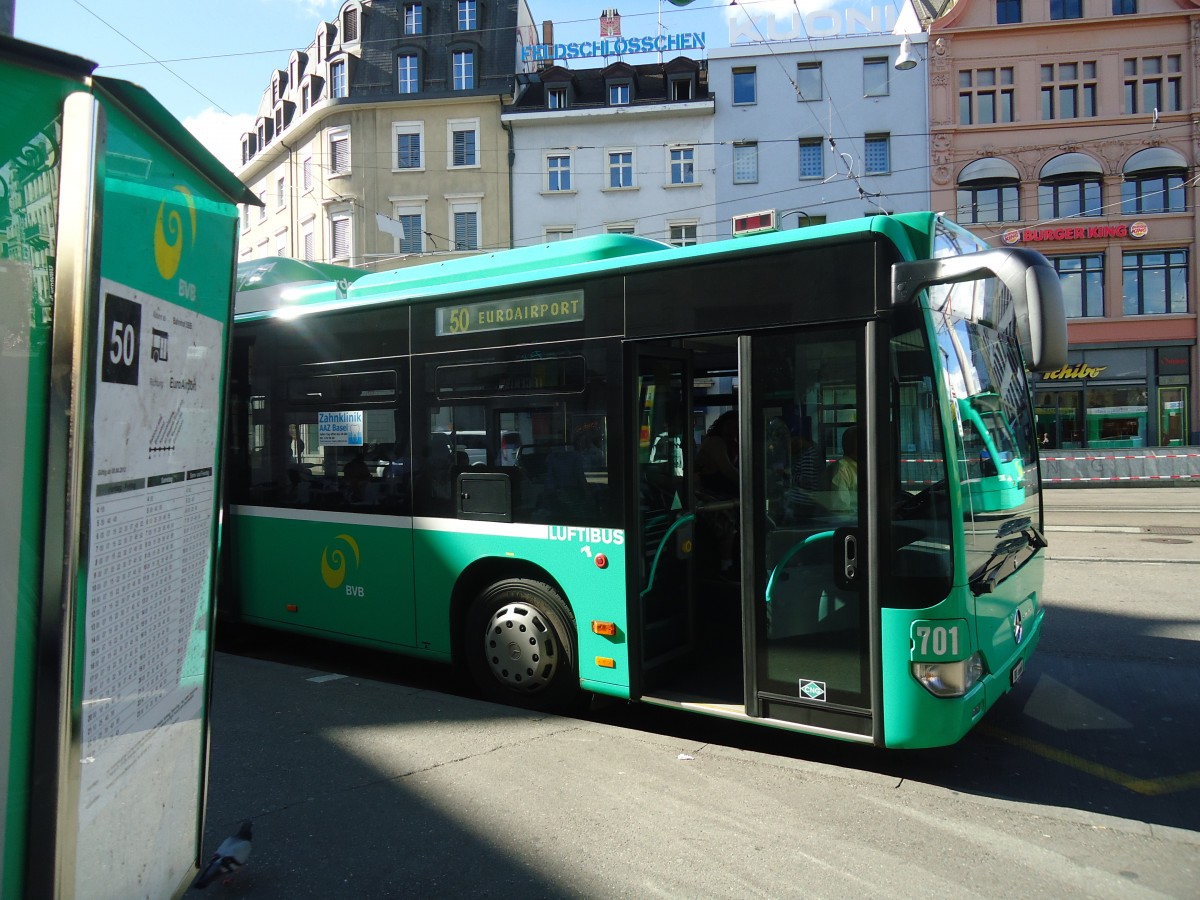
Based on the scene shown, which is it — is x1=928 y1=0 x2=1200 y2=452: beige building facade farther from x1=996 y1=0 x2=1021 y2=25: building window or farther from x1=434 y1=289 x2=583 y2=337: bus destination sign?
x1=434 y1=289 x2=583 y2=337: bus destination sign

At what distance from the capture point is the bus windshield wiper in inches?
183

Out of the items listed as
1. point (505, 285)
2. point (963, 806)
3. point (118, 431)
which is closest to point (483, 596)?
point (505, 285)

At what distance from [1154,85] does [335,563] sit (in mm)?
36343

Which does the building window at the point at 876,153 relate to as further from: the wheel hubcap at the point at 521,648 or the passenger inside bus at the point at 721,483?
the wheel hubcap at the point at 521,648

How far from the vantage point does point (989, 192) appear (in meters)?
33.5

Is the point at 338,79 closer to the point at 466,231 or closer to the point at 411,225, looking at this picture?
the point at 411,225

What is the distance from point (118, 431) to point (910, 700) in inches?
146

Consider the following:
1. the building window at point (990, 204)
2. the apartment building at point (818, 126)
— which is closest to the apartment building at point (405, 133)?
the apartment building at point (818, 126)

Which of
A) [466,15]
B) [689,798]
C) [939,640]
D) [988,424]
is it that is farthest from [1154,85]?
[689,798]

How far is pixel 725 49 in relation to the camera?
35.2 metres

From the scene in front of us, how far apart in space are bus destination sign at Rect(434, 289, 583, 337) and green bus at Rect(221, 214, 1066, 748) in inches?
0.8

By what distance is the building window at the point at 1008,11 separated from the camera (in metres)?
33.8

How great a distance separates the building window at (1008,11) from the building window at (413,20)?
22.3 metres

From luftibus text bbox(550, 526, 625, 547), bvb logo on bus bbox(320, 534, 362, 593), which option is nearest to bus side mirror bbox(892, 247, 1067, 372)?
luftibus text bbox(550, 526, 625, 547)
